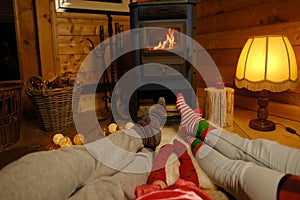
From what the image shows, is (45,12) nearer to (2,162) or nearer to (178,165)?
(2,162)

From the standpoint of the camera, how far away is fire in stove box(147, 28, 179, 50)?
174 cm

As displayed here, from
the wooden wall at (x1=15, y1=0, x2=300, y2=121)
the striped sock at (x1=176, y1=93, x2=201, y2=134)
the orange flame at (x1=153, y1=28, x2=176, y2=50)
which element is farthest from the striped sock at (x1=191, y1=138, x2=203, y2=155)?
the wooden wall at (x1=15, y1=0, x2=300, y2=121)

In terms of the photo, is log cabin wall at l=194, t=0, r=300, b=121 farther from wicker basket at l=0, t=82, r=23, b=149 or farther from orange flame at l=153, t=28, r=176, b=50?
wicker basket at l=0, t=82, r=23, b=149

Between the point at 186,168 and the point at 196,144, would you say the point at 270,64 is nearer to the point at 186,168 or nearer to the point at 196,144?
the point at 196,144

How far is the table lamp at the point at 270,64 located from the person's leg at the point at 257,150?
58cm

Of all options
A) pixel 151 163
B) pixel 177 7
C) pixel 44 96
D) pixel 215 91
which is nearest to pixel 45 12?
pixel 44 96

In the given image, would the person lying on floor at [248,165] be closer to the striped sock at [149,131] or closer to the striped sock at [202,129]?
the striped sock at [202,129]

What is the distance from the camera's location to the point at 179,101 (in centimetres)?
159

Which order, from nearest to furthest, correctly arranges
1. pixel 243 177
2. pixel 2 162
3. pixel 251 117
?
pixel 243 177, pixel 2 162, pixel 251 117

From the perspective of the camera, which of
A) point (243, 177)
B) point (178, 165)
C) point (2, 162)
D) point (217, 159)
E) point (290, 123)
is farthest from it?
point (290, 123)

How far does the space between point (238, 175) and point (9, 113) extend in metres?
1.35

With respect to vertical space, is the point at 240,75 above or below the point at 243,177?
above

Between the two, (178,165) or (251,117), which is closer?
(178,165)

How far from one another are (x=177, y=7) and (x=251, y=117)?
987mm
